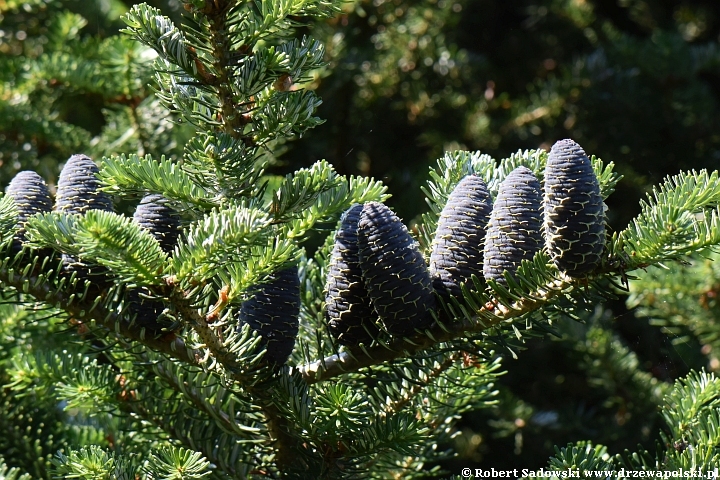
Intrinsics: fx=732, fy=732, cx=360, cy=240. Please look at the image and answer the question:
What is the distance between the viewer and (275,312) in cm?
69

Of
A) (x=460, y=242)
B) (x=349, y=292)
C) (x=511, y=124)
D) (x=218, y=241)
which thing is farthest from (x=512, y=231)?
(x=511, y=124)

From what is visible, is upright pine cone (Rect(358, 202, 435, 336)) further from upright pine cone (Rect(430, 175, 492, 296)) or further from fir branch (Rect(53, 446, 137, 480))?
fir branch (Rect(53, 446, 137, 480))

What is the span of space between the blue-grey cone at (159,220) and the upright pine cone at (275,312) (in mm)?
103

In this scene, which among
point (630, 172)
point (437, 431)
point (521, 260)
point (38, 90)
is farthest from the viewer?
point (630, 172)

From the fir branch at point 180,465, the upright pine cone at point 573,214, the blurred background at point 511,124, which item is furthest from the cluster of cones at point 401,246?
the blurred background at point 511,124

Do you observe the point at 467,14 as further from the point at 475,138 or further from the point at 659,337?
the point at 659,337

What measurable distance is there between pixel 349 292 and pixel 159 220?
0.20 m

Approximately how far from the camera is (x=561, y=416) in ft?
5.38

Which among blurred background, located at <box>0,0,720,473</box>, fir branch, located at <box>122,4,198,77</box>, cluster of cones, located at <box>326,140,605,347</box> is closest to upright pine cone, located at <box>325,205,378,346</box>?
cluster of cones, located at <box>326,140,605,347</box>

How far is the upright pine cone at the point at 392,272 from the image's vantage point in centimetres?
65

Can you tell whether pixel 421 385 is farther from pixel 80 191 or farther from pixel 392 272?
pixel 80 191

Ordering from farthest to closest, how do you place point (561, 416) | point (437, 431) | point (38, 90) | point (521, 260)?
1. point (561, 416)
2. point (38, 90)
3. point (437, 431)
4. point (521, 260)

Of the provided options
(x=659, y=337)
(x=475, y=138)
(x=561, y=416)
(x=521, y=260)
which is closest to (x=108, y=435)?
(x=521, y=260)

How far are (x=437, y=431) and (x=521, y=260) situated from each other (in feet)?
1.09
